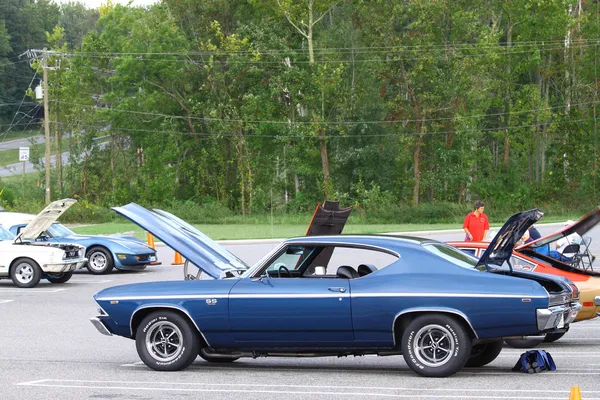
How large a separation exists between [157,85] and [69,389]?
61.4 meters

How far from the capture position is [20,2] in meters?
120

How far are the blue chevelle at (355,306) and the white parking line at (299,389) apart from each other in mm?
550

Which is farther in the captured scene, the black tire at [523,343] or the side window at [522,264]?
the side window at [522,264]

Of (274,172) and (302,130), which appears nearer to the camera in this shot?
(302,130)

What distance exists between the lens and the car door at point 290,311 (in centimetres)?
954

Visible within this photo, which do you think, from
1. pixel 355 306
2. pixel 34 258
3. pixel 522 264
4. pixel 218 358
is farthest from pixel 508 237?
pixel 34 258

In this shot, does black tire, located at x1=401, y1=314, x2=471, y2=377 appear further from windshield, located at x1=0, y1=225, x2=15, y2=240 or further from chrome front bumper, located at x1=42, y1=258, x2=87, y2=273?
windshield, located at x1=0, y1=225, x2=15, y2=240

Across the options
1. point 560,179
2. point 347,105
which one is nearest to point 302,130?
point 347,105

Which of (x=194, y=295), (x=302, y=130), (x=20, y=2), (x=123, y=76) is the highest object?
(x=20, y=2)

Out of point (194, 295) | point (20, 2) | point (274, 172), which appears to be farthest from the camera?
point (20, 2)

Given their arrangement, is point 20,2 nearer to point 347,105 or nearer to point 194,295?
point 347,105

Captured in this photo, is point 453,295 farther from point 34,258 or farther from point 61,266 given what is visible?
point 34,258

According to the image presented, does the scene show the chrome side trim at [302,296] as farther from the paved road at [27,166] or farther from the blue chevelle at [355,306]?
the paved road at [27,166]

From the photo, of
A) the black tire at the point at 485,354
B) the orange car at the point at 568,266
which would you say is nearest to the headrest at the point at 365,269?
the black tire at the point at 485,354
